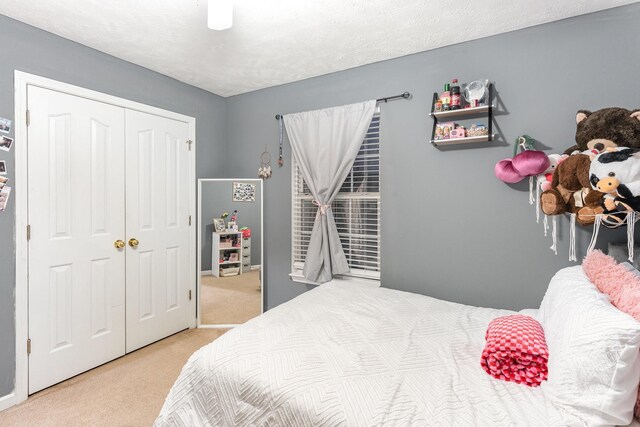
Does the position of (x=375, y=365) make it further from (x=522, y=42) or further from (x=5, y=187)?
(x=5, y=187)

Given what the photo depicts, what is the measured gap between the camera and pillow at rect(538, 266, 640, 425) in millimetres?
928

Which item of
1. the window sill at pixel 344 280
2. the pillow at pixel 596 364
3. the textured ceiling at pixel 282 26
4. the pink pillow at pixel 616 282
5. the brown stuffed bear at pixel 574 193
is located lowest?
the window sill at pixel 344 280

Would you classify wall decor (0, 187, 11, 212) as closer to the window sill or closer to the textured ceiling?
the textured ceiling

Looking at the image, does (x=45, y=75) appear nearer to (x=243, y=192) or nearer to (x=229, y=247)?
(x=243, y=192)

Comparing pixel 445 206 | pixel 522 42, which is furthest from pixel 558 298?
pixel 522 42

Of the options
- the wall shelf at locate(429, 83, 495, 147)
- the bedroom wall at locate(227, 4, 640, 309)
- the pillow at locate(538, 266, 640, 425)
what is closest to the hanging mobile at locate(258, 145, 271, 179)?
the bedroom wall at locate(227, 4, 640, 309)

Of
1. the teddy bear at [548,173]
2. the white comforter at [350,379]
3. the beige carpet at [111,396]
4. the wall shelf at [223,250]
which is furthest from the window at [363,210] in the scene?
the beige carpet at [111,396]

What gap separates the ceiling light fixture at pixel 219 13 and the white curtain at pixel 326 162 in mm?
1450

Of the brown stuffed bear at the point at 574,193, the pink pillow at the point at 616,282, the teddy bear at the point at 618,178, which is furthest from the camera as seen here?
the brown stuffed bear at the point at 574,193

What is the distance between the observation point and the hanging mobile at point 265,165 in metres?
3.32

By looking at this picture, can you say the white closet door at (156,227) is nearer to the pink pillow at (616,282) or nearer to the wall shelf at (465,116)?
the wall shelf at (465,116)

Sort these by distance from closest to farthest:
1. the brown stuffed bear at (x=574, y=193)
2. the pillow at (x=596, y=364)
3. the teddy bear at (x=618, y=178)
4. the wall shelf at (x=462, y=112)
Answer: the pillow at (x=596, y=364) < the teddy bear at (x=618, y=178) < the brown stuffed bear at (x=574, y=193) < the wall shelf at (x=462, y=112)

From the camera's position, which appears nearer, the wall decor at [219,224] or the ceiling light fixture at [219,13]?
the ceiling light fixture at [219,13]

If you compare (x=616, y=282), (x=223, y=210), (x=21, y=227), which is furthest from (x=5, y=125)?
(x=616, y=282)
